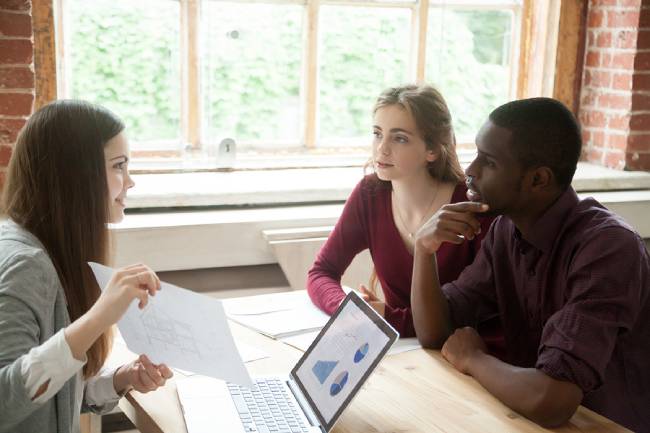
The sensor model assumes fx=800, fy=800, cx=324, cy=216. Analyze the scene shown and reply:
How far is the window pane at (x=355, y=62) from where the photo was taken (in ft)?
10.5

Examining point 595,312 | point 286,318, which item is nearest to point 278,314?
point 286,318

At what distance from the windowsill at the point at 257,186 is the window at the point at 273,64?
0.12m

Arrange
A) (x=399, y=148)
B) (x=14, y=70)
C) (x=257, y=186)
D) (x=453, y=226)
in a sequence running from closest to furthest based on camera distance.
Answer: (x=453, y=226) < (x=399, y=148) < (x=14, y=70) < (x=257, y=186)

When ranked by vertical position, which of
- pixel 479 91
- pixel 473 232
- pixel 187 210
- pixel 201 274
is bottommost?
pixel 201 274

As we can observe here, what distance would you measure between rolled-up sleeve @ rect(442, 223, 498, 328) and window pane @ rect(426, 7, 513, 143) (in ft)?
5.17

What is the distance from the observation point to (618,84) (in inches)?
133

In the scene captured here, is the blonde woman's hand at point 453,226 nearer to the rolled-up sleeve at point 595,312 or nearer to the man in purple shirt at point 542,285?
the man in purple shirt at point 542,285

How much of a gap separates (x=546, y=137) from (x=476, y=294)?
446mm

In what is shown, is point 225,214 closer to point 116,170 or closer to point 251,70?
point 251,70

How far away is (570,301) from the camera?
58.6 inches

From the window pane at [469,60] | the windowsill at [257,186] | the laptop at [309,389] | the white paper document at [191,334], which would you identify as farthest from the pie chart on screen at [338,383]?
the window pane at [469,60]

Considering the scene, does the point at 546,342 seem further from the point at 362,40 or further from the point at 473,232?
the point at 362,40

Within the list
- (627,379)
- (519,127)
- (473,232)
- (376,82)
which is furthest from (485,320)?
(376,82)

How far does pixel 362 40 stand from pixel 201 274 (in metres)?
1.18
